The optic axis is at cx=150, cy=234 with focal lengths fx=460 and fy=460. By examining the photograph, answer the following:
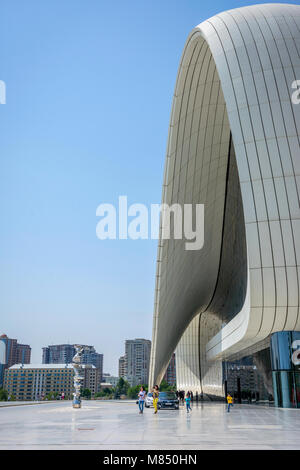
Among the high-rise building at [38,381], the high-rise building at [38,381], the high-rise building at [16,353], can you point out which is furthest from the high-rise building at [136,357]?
the high-rise building at [38,381]

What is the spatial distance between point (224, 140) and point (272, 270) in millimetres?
12633

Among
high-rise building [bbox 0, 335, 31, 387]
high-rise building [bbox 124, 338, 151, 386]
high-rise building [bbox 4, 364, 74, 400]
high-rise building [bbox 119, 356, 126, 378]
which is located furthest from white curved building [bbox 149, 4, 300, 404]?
high-rise building [bbox 119, 356, 126, 378]

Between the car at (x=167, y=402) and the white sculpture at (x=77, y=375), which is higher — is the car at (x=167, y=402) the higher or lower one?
the lower one

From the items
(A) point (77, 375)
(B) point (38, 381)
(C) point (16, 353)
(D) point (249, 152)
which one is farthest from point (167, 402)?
(C) point (16, 353)

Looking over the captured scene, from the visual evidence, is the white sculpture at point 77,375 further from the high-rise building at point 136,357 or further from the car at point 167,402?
the high-rise building at point 136,357

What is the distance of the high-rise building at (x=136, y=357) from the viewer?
170 m

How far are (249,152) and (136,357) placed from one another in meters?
162

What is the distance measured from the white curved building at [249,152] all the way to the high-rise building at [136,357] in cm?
→ 14359

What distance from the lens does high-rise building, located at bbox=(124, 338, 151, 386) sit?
170000mm

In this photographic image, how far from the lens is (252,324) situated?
20750 mm

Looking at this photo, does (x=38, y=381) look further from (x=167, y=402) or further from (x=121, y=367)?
(x=167, y=402)

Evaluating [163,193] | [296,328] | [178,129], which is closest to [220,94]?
[178,129]

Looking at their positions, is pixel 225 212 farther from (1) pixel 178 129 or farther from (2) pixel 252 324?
(2) pixel 252 324

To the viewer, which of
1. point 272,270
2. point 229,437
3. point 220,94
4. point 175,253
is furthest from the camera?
point 175,253
